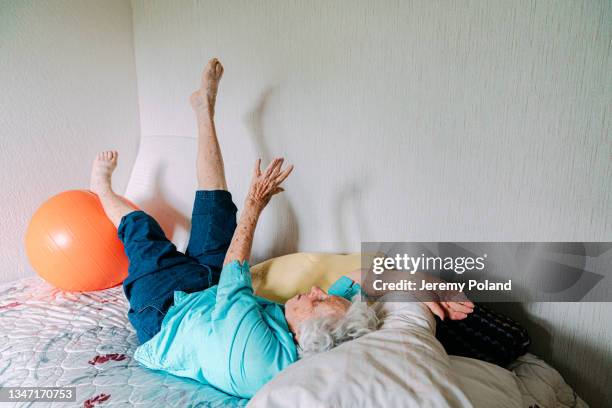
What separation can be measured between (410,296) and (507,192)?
47 centimetres

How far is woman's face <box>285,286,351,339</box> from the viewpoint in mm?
1091

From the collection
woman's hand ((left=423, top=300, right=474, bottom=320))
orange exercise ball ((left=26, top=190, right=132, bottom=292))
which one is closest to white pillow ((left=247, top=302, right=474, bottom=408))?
woman's hand ((left=423, top=300, right=474, bottom=320))

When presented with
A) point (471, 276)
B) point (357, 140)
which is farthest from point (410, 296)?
point (357, 140)

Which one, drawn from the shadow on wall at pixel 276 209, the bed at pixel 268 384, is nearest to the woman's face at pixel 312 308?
the bed at pixel 268 384

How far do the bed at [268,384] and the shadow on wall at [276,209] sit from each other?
24 cm

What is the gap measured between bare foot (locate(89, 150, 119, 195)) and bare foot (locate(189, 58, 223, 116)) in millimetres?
478

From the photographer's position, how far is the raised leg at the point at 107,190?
1.64 meters

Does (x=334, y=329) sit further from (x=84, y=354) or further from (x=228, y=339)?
(x=84, y=354)

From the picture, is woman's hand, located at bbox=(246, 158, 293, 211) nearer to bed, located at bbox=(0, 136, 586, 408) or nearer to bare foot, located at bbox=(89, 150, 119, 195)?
bed, located at bbox=(0, 136, 586, 408)

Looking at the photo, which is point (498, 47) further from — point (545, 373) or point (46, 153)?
point (46, 153)

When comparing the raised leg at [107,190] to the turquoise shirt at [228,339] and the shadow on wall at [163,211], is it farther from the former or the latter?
the turquoise shirt at [228,339]

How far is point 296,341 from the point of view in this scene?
109 cm

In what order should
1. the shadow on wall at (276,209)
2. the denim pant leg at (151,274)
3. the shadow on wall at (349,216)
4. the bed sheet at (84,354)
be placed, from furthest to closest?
the shadow on wall at (276,209), the shadow on wall at (349,216), the denim pant leg at (151,274), the bed sheet at (84,354)

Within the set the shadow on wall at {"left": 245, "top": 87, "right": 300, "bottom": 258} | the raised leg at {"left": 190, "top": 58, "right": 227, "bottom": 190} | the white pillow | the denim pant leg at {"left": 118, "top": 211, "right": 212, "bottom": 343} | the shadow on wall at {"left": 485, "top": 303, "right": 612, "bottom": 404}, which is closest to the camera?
the white pillow
